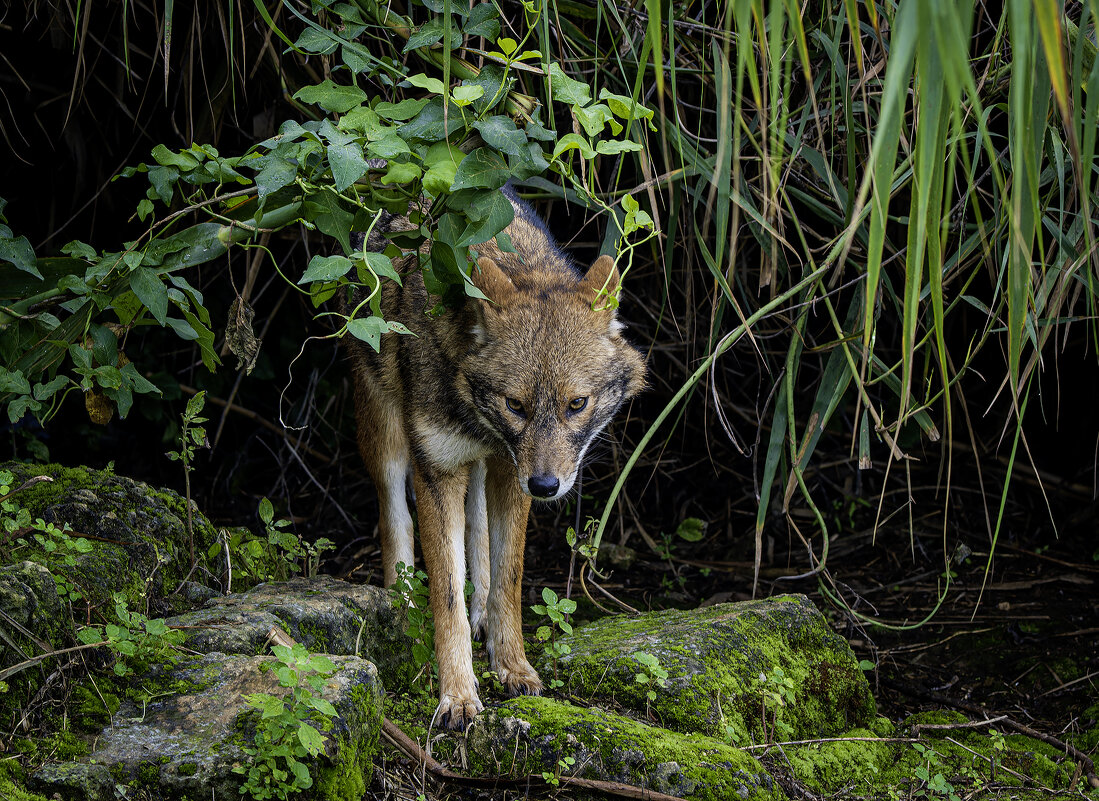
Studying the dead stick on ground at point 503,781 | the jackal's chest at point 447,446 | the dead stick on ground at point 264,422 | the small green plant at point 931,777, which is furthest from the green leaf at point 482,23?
the dead stick on ground at point 264,422

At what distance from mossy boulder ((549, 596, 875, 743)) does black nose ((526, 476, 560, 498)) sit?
23.4 inches

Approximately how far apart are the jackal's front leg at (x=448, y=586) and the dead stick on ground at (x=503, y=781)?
1.20ft

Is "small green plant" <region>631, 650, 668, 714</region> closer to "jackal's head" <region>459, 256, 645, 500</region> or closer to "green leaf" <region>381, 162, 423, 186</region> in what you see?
"jackal's head" <region>459, 256, 645, 500</region>

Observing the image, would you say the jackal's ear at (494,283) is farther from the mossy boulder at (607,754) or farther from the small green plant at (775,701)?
the small green plant at (775,701)

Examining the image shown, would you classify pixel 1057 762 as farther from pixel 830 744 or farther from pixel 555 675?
pixel 555 675

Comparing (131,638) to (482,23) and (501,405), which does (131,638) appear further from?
(482,23)

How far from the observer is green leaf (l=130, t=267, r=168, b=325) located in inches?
106

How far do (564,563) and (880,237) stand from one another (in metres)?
4.23

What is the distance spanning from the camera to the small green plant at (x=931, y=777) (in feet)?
9.85

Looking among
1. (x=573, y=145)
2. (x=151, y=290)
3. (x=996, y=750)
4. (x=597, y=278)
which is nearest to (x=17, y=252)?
(x=151, y=290)

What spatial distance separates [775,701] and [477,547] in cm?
152

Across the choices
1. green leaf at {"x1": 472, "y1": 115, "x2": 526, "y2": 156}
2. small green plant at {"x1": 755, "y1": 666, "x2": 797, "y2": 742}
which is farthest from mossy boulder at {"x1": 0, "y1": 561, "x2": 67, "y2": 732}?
small green plant at {"x1": 755, "y1": 666, "x2": 797, "y2": 742}

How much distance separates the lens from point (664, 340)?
5.94 m

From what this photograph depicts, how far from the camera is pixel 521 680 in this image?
361 centimetres
